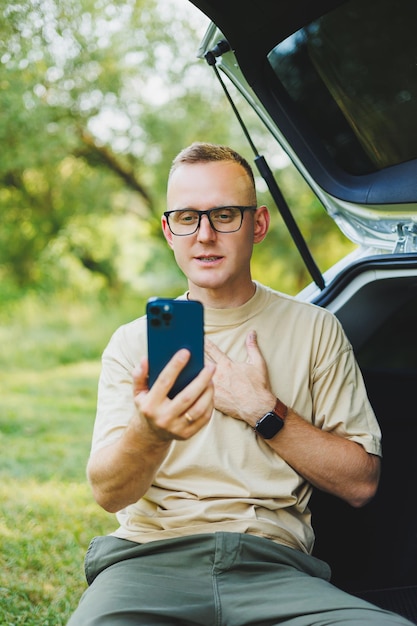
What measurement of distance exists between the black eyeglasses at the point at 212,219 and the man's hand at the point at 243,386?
0.30 m

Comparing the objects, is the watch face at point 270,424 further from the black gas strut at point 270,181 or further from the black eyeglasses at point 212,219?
the black gas strut at point 270,181

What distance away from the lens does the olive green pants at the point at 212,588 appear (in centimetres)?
149

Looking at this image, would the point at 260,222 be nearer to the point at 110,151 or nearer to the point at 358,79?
the point at 358,79

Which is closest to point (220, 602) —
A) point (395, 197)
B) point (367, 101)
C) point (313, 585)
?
point (313, 585)

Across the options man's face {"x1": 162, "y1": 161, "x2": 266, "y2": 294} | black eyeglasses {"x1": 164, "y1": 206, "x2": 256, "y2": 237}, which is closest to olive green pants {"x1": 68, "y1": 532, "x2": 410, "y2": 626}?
man's face {"x1": 162, "y1": 161, "x2": 266, "y2": 294}

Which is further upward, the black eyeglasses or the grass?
the black eyeglasses

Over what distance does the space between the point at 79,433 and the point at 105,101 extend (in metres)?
4.33

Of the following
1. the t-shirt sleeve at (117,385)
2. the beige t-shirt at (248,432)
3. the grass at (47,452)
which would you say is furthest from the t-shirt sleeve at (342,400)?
the grass at (47,452)

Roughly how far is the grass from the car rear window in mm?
1800

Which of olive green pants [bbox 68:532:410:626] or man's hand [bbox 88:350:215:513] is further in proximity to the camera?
olive green pants [bbox 68:532:410:626]

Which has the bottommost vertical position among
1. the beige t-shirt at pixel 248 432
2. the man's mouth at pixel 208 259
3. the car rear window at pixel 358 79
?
the beige t-shirt at pixel 248 432

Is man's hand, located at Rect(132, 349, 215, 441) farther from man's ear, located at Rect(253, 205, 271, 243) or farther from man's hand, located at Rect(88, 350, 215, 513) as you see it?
man's ear, located at Rect(253, 205, 271, 243)

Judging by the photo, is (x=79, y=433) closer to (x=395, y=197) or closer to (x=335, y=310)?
(x=335, y=310)

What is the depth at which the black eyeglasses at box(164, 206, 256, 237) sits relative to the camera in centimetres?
184
